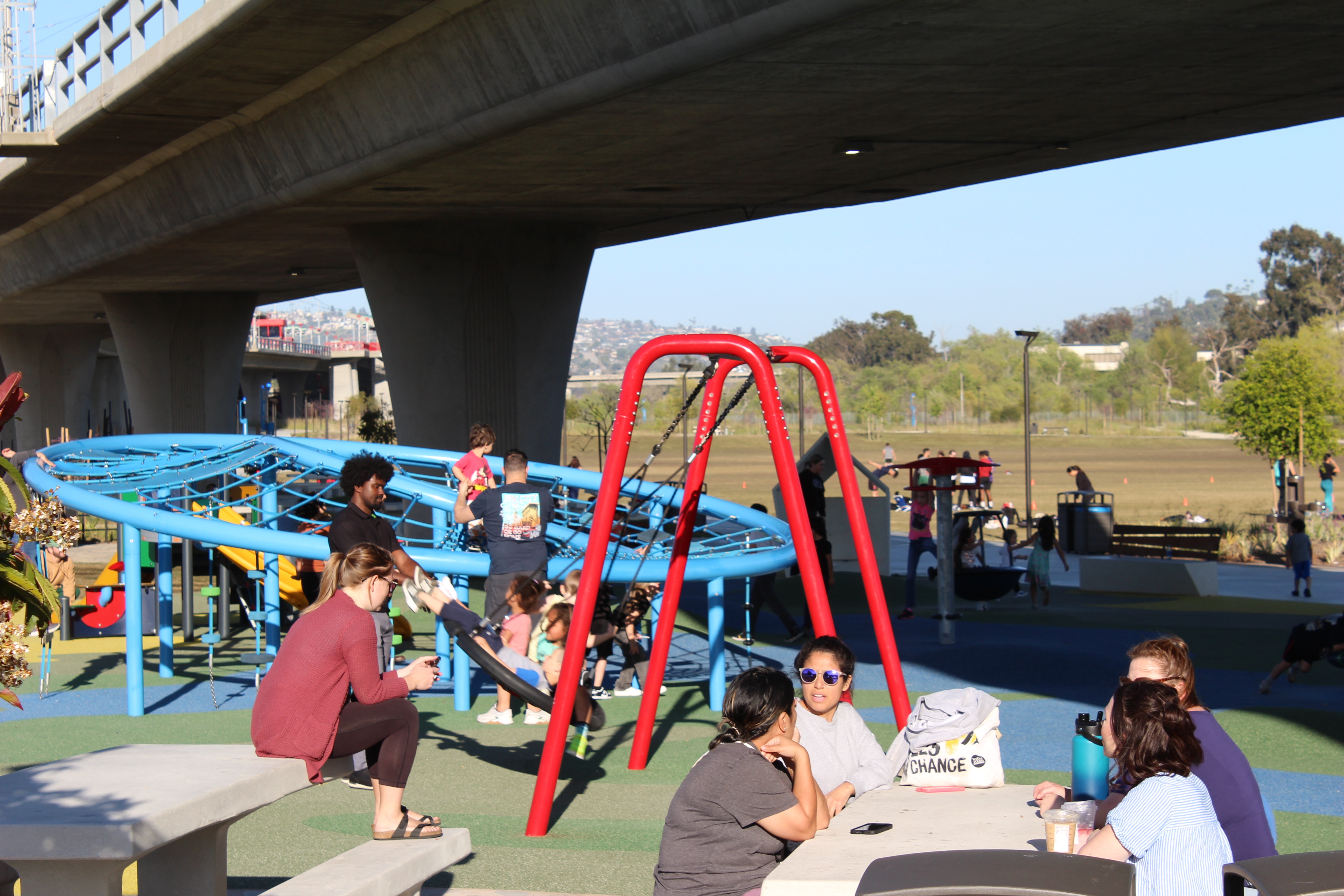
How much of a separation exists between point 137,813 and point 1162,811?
3.25m

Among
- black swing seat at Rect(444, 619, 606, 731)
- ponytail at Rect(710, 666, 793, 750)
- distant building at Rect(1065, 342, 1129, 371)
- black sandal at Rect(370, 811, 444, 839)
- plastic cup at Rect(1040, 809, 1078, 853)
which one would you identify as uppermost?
distant building at Rect(1065, 342, 1129, 371)

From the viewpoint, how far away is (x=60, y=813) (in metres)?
4.39

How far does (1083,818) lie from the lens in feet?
14.9

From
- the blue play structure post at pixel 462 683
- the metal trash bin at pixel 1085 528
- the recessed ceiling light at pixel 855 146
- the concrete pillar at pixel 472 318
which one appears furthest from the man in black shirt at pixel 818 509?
the metal trash bin at pixel 1085 528

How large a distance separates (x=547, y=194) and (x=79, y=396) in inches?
1393

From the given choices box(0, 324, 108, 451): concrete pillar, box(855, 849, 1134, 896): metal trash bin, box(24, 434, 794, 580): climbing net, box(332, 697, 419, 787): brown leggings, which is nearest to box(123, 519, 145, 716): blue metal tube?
box(24, 434, 794, 580): climbing net

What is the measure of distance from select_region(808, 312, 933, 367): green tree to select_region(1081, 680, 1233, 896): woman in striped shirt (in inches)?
6510

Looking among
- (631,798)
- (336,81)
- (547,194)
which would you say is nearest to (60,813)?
(631,798)

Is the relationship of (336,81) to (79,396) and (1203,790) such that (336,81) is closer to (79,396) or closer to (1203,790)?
(1203,790)

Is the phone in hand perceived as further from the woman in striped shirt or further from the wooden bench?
the wooden bench

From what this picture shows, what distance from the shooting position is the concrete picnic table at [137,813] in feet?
13.7

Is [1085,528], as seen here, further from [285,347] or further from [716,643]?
[285,347]

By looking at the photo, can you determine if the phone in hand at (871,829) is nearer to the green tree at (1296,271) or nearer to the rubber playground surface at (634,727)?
the rubber playground surface at (634,727)

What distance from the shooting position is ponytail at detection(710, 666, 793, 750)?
4.78 m
